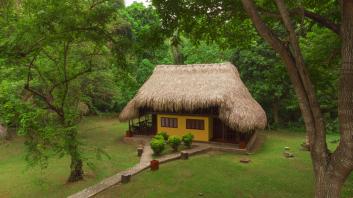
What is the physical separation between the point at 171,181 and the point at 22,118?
562 centimetres

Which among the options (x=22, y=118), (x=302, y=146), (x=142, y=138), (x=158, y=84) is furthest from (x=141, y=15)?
(x=22, y=118)

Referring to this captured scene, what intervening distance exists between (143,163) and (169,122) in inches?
A: 218

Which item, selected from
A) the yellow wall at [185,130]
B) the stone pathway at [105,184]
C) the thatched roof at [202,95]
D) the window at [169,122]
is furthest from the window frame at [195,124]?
the stone pathway at [105,184]

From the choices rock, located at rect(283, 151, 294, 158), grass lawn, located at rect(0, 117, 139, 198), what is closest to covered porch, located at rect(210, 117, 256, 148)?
rock, located at rect(283, 151, 294, 158)

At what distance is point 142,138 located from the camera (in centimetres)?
1800

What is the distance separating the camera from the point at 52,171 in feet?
41.8

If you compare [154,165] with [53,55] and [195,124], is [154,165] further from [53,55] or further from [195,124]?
[53,55]

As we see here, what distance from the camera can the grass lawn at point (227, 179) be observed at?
30.9 ft

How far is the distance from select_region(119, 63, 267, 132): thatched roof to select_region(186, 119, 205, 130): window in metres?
1.14

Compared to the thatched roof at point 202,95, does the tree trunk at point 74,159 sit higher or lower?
lower

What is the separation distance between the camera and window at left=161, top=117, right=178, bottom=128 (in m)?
17.8

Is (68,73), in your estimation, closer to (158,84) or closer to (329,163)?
(158,84)

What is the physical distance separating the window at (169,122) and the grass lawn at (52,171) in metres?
2.60

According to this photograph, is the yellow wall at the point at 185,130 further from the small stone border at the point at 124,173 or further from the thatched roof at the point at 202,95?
the small stone border at the point at 124,173
